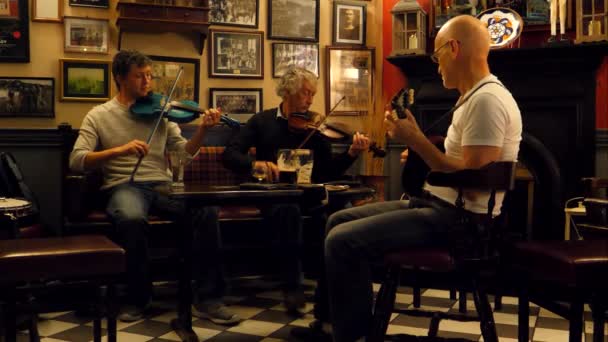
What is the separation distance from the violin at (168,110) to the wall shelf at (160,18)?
0.78 meters

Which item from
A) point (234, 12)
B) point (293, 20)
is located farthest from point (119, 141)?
point (293, 20)

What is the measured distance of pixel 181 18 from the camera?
157 inches

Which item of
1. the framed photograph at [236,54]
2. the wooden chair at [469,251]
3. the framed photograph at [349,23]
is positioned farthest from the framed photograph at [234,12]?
the wooden chair at [469,251]

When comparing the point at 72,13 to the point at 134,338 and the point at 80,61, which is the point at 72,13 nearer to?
the point at 80,61

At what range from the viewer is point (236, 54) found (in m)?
4.45

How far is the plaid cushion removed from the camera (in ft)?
13.1

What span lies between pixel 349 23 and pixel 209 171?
164 centimetres

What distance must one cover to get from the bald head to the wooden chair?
1.35 feet

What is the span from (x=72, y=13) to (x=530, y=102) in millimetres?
2989

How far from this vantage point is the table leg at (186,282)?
267 centimetres

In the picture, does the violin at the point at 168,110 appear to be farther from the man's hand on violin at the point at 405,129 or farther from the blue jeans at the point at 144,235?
the man's hand on violin at the point at 405,129

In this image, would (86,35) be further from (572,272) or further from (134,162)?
(572,272)

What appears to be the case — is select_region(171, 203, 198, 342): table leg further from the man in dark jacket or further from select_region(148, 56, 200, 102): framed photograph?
select_region(148, 56, 200, 102): framed photograph

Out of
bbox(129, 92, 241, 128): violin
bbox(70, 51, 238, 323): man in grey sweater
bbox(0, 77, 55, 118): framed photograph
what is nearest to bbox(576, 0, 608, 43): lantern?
bbox(129, 92, 241, 128): violin
